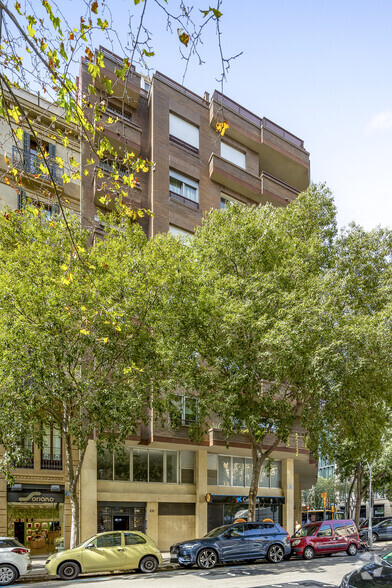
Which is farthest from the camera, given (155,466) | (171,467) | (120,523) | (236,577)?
(171,467)

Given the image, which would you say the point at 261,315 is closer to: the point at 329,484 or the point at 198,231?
the point at 198,231

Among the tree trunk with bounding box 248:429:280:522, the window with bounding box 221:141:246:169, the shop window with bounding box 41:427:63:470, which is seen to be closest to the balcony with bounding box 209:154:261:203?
the window with bounding box 221:141:246:169

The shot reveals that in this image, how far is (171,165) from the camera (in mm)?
29000

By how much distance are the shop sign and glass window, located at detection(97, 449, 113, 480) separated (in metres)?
1.94

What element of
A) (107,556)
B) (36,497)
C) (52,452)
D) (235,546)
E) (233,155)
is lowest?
(235,546)

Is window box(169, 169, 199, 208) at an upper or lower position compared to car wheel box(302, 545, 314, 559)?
upper

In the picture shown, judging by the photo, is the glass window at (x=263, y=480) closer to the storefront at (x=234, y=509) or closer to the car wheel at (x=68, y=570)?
the storefront at (x=234, y=509)

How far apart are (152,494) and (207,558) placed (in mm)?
8360

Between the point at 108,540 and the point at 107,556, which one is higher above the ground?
the point at 108,540

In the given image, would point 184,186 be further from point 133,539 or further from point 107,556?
point 107,556

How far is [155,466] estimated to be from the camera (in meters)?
26.4

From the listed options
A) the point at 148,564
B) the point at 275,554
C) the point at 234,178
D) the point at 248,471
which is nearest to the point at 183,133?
the point at 234,178

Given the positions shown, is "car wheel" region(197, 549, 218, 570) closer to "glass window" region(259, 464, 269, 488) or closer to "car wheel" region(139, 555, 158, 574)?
"car wheel" region(139, 555, 158, 574)

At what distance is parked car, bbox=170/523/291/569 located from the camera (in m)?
17.8
